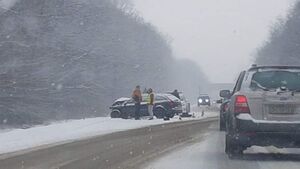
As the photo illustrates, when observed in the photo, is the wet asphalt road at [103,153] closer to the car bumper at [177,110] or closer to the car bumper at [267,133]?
the car bumper at [267,133]

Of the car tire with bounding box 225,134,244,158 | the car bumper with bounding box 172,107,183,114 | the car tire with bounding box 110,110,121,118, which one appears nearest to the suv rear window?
the car tire with bounding box 225,134,244,158

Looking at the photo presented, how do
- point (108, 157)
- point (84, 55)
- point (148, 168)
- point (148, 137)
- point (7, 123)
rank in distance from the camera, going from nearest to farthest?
1. point (148, 168)
2. point (108, 157)
3. point (148, 137)
4. point (7, 123)
5. point (84, 55)

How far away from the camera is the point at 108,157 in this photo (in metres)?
13.7

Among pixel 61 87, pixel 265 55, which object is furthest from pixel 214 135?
pixel 265 55

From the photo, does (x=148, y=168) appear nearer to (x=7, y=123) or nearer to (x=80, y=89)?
(x=7, y=123)

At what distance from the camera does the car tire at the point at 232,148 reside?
42.7 ft

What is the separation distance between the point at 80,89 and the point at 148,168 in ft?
145

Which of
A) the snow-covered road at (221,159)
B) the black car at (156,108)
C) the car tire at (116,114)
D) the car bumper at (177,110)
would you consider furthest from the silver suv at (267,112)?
the car tire at (116,114)

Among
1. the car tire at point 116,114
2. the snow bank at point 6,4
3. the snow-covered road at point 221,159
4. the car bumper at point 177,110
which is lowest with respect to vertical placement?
the snow-covered road at point 221,159

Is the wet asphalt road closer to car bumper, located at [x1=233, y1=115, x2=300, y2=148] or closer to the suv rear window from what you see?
car bumper, located at [x1=233, y1=115, x2=300, y2=148]

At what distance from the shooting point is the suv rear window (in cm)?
1275

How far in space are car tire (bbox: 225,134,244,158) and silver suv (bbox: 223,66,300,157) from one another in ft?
0.32

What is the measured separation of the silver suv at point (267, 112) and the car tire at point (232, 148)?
97 millimetres

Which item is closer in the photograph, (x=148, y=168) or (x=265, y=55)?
(x=148, y=168)
